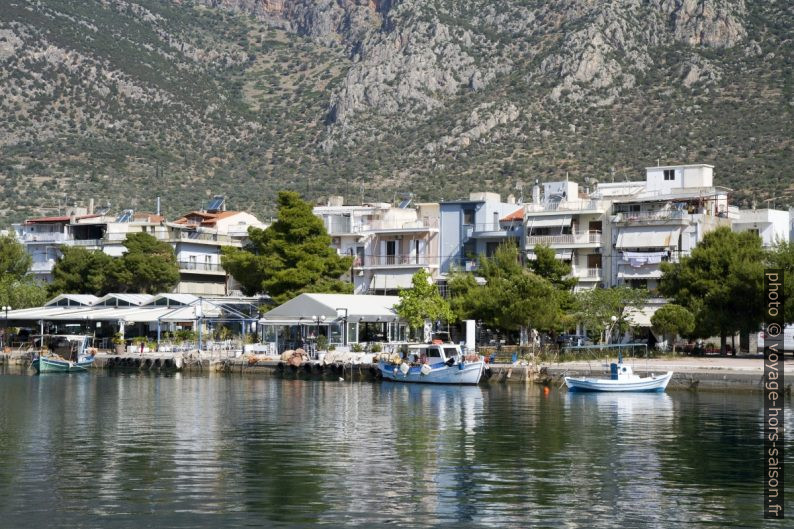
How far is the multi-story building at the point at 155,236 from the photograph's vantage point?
110 meters

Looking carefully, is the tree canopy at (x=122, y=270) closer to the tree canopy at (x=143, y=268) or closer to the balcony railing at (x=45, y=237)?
the tree canopy at (x=143, y=268)

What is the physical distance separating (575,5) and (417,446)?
5123 inches

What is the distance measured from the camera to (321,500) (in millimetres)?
31859

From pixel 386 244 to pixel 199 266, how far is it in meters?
19.6

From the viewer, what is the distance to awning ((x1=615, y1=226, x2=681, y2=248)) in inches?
3440

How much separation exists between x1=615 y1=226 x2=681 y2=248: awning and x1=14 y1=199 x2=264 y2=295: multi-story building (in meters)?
39.2

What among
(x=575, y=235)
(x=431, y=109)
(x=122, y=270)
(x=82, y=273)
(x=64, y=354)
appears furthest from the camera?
(x=431, y=109)

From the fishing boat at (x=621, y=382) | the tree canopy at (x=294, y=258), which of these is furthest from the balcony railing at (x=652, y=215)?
the fishing boat at (x=621, y=382)

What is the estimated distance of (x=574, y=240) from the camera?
91.1m

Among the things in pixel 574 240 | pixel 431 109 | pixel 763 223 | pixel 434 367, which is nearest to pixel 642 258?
pixel 574 240

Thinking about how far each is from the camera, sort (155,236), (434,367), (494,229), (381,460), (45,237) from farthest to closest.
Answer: (45,237)
(155,236)
(494,229)
(434,367)
(381,460)

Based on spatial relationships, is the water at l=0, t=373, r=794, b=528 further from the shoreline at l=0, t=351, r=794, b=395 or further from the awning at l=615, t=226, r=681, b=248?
the awning at l=615, t=226, r=681, b=248

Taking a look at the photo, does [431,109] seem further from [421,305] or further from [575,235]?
[421,305]

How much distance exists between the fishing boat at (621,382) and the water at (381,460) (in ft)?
5.18
